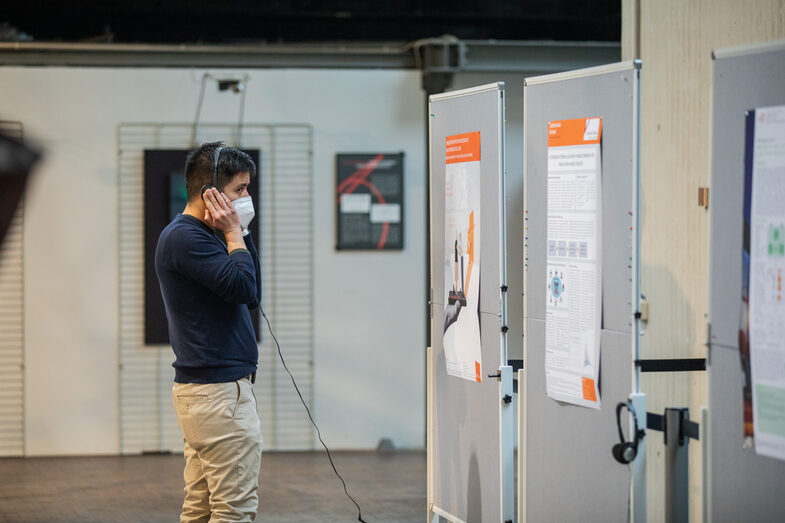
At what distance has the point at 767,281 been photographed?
2754 millimetres

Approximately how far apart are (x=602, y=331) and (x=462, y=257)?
2.95 feet

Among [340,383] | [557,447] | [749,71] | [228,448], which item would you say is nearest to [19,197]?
[340,383]

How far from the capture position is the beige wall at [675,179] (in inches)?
175

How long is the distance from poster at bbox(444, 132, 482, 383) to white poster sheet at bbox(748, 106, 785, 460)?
53.7 inches

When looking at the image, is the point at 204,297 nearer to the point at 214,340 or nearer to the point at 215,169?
the point at 214,340

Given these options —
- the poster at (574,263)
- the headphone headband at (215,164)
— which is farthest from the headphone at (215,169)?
the poster at (574,263)

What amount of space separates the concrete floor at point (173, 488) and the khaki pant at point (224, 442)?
6.73ft

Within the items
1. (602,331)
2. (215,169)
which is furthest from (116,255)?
(602,331)

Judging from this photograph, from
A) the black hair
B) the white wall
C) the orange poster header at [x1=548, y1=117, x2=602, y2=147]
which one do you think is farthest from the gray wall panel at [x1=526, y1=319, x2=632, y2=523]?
the white wall

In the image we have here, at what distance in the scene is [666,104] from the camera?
468 centimetres

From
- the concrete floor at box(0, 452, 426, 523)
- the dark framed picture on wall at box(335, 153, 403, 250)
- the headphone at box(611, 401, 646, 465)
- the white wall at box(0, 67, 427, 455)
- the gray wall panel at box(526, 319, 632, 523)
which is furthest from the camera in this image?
the dark framed picture on wall at box(335, 153, 403, 250)

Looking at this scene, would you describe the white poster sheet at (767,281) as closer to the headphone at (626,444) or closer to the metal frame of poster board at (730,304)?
the metal frame of poster board at (730,304)

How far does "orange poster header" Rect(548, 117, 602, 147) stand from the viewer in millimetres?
3328

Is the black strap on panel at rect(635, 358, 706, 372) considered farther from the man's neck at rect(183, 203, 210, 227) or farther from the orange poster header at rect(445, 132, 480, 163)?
the man's neck at rect(183, 203, 210, 227)
